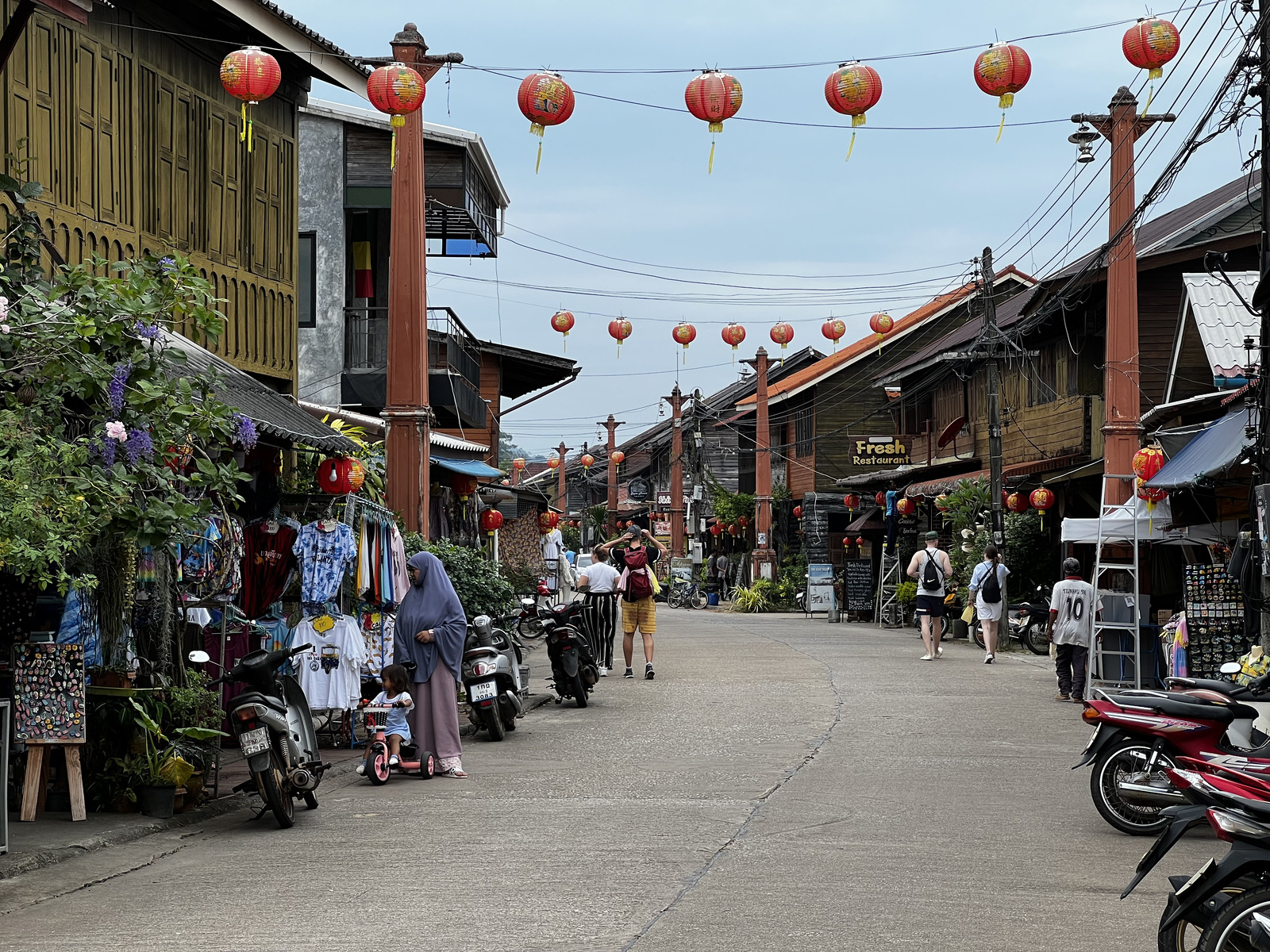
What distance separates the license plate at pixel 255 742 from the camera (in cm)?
936

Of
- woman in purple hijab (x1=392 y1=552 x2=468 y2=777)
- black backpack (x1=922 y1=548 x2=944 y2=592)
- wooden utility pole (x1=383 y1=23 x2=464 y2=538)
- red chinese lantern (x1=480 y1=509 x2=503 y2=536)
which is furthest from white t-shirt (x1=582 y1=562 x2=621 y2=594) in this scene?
red chinese lantern (x1=480 y1=509 x2=503 y2=536)

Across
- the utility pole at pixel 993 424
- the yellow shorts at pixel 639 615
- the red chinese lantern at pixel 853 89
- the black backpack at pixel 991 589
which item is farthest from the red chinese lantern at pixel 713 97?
the utility pole at pixel 993 424

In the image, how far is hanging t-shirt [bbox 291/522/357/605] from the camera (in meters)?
12.9

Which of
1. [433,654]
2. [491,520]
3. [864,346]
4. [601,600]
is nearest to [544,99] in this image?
[433,654]

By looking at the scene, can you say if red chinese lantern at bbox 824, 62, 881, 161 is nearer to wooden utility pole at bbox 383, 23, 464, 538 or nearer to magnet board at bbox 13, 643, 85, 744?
wooden utility pole at bbox 383, 23, 464, 538

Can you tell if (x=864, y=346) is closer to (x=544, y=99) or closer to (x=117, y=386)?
(x=544, y=99)

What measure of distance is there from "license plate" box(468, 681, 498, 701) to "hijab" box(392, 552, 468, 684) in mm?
1482

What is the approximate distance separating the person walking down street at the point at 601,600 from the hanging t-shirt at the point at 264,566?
6.63 meters

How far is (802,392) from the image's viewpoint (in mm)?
52688

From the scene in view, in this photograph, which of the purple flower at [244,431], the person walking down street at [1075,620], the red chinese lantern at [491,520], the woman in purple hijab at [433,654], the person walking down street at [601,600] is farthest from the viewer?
the red chinese lantern at [491,520]

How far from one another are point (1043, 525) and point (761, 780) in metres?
20.4

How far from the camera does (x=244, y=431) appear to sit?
10.5 metres

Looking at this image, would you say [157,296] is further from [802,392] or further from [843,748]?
[802,392]

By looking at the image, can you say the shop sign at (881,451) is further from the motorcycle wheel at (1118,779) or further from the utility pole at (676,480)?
the motorcycle wheel at (1118,779)
